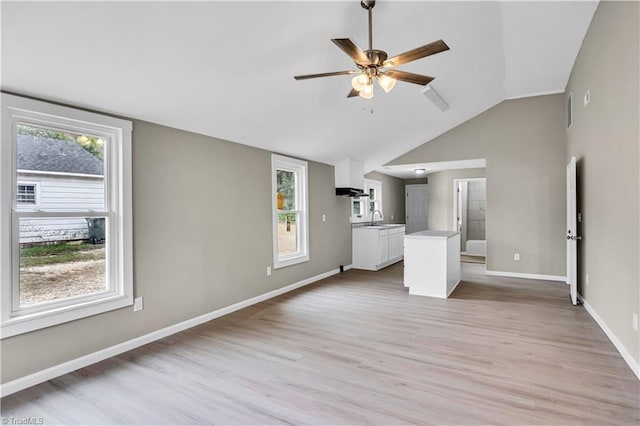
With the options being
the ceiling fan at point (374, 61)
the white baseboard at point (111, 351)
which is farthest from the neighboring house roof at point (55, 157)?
the ceiling fan at point (374, 61)

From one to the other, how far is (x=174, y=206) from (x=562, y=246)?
6066 mm

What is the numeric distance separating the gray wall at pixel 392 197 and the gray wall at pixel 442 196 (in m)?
1.15

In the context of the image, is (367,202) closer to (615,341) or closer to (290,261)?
(290,261)

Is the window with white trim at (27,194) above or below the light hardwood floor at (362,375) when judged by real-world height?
above

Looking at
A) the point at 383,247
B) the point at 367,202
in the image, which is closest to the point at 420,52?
the point at 383,247

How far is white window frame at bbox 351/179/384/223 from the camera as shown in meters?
7.52

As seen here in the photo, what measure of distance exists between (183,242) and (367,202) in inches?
206

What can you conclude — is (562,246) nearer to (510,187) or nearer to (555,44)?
(510,187)

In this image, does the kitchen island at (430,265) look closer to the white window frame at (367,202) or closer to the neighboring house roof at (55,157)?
the white window frame at (367,202)

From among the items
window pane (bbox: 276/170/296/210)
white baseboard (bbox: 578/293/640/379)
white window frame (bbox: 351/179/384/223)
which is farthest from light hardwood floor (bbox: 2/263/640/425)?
white window frame (bbox: 351/179/384/223)

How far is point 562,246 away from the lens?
5.69m

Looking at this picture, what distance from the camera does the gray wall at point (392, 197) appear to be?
9.20 metres

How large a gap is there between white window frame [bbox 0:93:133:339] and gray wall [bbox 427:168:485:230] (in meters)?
7.45

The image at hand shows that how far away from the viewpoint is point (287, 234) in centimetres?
544
